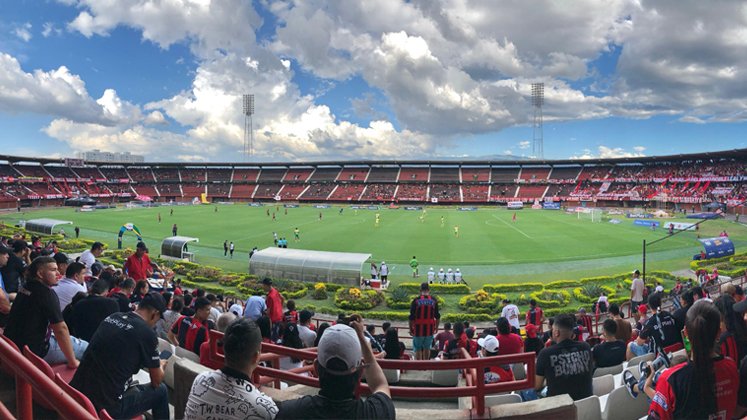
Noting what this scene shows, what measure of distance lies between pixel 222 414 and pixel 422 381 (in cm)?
500

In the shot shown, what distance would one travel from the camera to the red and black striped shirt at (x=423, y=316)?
402 inches

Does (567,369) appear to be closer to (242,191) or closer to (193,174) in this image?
(242,191)

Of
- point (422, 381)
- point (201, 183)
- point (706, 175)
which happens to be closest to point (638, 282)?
point (422, 381)

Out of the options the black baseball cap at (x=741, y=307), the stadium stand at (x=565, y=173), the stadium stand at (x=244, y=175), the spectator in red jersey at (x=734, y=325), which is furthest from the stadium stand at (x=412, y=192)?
the spectator in red jersey at (x=734, y=325)

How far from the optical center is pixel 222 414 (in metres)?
2.95

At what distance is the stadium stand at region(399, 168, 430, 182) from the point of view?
104500 mm

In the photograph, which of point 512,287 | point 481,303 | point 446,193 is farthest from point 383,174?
point 481,303

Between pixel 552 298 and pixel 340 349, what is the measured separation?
2167 cm

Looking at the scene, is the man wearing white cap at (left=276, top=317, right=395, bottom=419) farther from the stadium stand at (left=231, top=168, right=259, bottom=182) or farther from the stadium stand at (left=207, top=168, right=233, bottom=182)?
the stadium stand at (left=207, top=168, right=233, bottom=182)

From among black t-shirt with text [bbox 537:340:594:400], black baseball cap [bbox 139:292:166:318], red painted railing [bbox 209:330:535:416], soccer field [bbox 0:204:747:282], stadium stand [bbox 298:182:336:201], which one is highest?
stadium stand [bbox 298:182:336:201]

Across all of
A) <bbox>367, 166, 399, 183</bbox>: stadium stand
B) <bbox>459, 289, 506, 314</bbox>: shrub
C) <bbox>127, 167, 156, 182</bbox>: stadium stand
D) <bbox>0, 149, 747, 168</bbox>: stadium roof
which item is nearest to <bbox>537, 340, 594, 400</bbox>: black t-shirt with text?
<bbox>459, 289, 506, 314</bbox>: shrub

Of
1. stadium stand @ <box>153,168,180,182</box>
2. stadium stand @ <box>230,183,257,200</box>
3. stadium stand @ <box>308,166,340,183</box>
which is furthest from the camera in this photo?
stadium stand @ <box>153,168,180,182</box>

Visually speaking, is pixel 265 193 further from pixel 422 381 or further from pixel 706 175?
A: pixel 422 381

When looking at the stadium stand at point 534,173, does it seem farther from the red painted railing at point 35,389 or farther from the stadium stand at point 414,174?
the red painted railing at point 35,389
